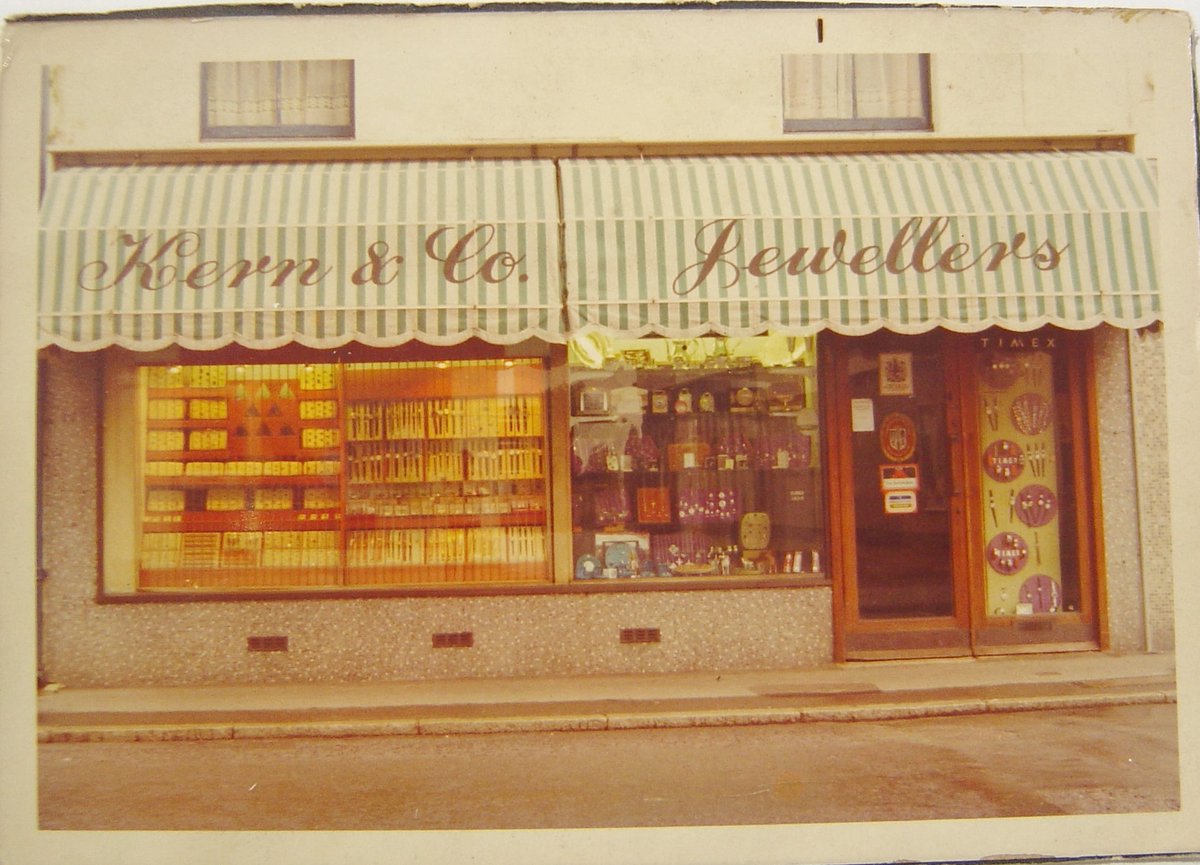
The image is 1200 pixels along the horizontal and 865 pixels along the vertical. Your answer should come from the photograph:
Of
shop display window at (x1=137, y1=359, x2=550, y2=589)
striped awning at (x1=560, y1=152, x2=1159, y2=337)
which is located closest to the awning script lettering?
striped awning at (x1=560, y1=152, x2=1159, y2=337)

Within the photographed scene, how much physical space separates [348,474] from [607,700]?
3335 millimetres

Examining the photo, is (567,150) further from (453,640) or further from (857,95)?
(453,640)

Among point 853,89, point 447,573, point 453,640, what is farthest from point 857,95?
point 453,640

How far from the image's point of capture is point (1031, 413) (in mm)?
9719

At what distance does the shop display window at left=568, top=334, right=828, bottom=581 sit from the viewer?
→ 9.55m

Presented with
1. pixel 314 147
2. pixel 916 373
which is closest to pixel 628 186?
pixel 314 147

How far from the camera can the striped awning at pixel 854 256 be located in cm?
776

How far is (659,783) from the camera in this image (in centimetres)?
654

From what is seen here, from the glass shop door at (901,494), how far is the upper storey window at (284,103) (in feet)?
16.4

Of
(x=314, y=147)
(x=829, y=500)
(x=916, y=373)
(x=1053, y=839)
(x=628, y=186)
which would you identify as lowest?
(x=1053, y=839)

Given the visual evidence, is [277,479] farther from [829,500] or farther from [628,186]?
[829,500]

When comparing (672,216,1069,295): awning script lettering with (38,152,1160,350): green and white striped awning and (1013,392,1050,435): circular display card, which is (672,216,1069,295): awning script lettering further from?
(1013,392,1050,435): circular display card

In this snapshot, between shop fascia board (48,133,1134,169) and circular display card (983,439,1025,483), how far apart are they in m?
2.73

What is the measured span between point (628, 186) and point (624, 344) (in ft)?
6.06
